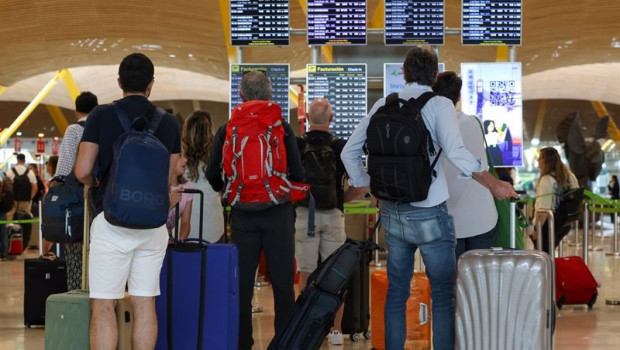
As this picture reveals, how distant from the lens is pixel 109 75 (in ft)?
73.9

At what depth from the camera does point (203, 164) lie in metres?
6.75

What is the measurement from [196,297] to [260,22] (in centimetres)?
574

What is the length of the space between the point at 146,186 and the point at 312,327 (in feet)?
3.88

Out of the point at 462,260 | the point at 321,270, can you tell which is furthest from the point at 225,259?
the point at 462,260

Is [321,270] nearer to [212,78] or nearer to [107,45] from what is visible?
[107,45]

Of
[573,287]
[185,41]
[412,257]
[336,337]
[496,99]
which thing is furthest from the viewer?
[185,41]

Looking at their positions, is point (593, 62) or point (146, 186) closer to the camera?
point (146, 186)

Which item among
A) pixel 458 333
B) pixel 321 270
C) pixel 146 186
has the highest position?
pixel 146 186

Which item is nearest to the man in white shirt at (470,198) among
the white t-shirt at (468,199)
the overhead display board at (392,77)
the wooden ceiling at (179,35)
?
the white t-shirt at (468,199)

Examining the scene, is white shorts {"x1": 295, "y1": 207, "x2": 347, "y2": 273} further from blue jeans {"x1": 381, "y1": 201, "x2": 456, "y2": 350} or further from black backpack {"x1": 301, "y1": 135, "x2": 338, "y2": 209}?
blue jeans {"x1": 381, "y1": 201, "x2": 456, "y2": 350}

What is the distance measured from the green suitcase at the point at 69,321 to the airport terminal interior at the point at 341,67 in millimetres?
1892

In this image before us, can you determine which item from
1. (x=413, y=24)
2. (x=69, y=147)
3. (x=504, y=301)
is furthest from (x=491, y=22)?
(x=504, y=301)

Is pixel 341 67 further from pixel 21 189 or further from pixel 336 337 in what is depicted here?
pixel 21 189

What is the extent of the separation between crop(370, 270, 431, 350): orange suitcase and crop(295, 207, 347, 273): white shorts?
0.35 metres
